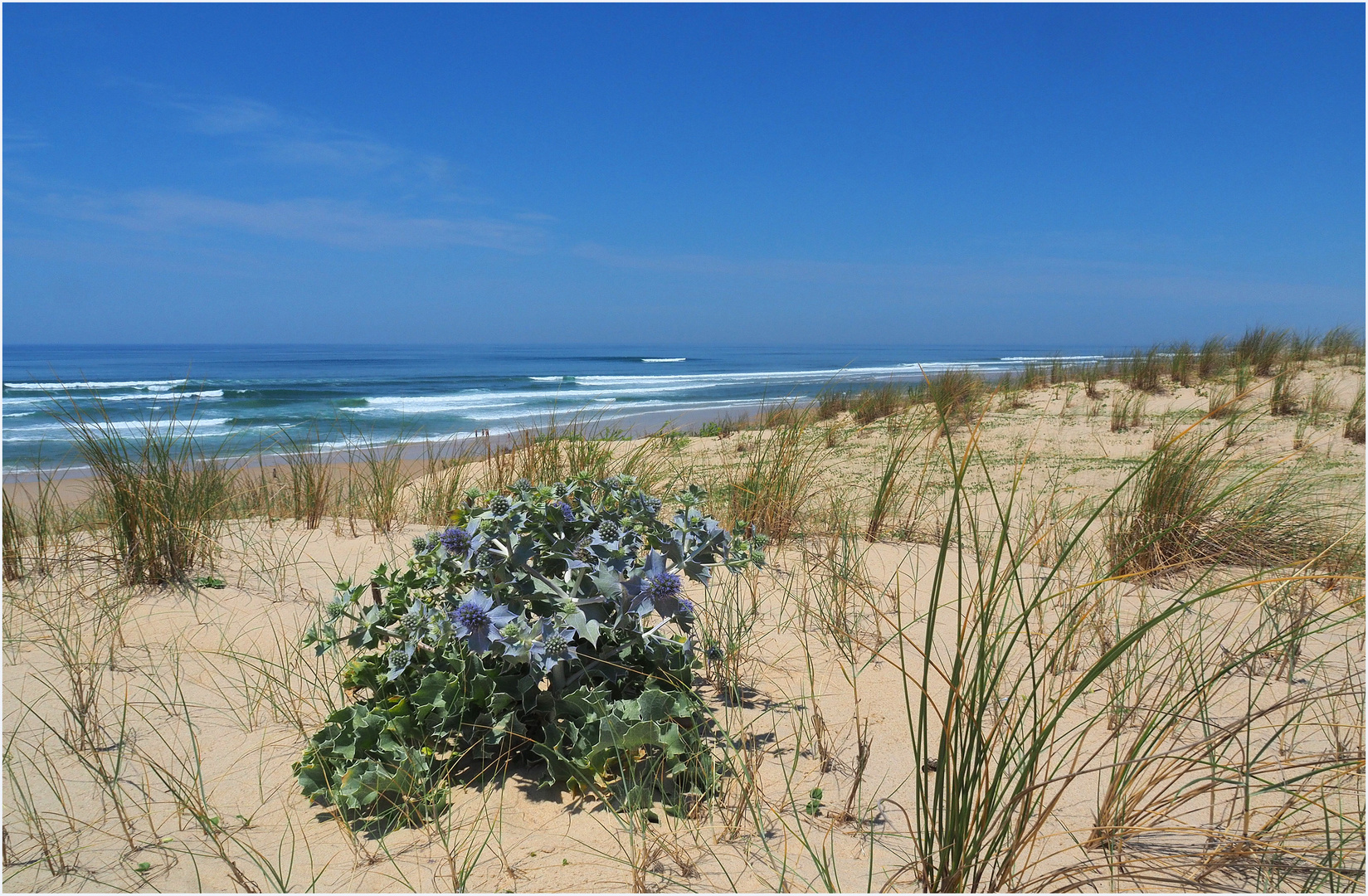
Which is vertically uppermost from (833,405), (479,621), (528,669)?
(833,405)

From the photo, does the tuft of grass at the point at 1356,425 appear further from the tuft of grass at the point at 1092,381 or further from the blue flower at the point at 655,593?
the blue flower at the point at 655,593

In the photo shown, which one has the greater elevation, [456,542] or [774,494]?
[456,542]

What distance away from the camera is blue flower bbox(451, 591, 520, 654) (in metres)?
1.88

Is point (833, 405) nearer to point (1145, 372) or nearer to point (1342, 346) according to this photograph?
point (1145, 372)

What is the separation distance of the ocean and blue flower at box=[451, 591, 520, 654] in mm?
2991

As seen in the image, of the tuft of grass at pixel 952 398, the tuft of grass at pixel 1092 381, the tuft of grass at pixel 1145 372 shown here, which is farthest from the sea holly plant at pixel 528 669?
the tuft of grass at pixel 1145 372

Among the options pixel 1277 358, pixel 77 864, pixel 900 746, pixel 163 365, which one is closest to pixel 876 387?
pixel 1277 358

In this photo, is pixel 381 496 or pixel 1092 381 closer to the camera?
pixel 381 496

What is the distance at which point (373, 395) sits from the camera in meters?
23.0

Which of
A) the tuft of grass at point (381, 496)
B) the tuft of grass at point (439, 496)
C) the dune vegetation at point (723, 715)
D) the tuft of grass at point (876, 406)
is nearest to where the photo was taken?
the dune vegetation at point (723, 715)

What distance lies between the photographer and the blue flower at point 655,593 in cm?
199

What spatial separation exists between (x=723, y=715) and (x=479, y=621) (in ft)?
2.74

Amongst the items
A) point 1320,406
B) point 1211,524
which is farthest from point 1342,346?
point 1211,524

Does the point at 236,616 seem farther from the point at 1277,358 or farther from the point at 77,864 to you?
the point at 1277,358
